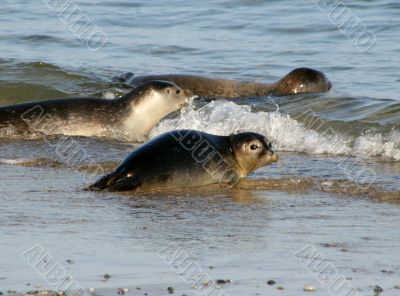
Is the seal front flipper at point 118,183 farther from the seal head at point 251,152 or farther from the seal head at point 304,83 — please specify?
the seal head at point 304,83

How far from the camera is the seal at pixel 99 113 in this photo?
34.7 feet

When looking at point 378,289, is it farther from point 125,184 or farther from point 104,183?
point 104,183

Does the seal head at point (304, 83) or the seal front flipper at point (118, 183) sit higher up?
the seal head at point (304, 83)

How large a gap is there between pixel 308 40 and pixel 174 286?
11688 mm

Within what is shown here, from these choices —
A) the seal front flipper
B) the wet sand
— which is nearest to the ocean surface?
Answer: the wet sand

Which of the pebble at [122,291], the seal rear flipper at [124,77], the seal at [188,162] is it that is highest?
the seal rear flipper at [124,77]

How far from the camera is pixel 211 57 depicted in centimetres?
1536

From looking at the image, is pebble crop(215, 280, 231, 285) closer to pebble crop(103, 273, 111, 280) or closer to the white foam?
pebble crop(103, 273, 111, 280)

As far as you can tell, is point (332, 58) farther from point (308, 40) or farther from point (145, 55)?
point (145, 55)

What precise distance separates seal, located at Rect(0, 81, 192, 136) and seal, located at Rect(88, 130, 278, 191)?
115 inches

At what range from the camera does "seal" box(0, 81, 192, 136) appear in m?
10.6

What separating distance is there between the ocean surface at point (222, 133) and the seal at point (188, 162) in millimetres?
135

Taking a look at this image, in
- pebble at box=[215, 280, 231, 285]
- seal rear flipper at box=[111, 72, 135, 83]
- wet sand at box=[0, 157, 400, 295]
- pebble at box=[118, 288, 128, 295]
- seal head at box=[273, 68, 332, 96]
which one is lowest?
pebble at box=[118, 288, 128, 295]

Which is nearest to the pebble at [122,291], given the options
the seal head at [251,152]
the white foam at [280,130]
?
the seal head at [251,152]
